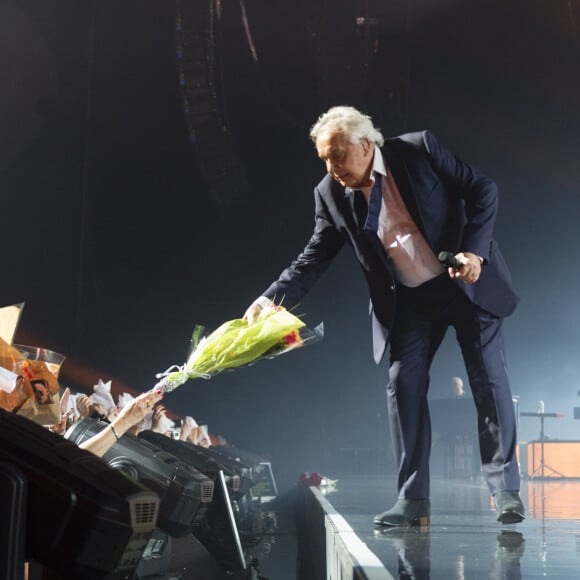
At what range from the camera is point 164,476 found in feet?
8.63

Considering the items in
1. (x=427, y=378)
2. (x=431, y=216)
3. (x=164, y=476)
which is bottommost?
(x=164, y=476)

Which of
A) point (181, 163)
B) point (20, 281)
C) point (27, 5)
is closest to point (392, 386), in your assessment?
point (20, 281)

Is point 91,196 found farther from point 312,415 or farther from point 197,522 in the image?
point 197,522

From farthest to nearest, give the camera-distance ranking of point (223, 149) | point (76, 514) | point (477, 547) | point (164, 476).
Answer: point (223, 149) → point (164, 476) → point (477, 547) → point (76, 514)

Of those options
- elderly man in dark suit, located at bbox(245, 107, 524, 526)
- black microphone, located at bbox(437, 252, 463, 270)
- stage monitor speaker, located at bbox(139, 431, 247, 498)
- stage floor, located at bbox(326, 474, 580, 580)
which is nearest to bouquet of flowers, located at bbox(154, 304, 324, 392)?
elderly man in dark suit, located at bbox(245, 107, 524, 526)

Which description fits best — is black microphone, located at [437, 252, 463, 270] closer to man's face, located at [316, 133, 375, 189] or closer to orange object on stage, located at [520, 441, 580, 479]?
man's face, located at [316, 133, 375, 189]

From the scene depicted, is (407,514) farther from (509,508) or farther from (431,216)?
(431,216)

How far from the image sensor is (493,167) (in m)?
8.19

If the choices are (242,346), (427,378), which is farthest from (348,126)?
(427,378)

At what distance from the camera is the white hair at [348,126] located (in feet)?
6.68

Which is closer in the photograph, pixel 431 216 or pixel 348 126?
pixel 348 126

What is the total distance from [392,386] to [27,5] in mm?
4813

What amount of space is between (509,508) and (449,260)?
2.07 feet

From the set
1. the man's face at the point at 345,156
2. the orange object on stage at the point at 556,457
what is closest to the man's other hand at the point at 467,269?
the man's face at the point at 345,156
